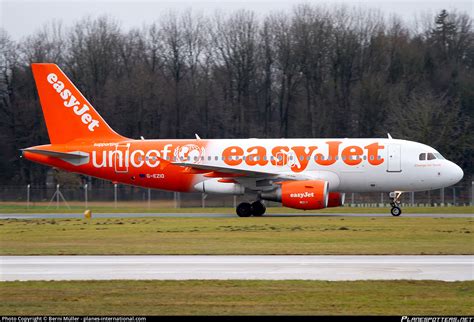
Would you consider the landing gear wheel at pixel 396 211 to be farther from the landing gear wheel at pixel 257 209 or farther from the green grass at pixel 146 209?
the landing gear wheel at pixel 257 209

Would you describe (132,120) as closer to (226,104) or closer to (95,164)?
(226,104)

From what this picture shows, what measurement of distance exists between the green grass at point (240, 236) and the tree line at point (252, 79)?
3574cm

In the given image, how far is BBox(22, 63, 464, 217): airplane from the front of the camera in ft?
127

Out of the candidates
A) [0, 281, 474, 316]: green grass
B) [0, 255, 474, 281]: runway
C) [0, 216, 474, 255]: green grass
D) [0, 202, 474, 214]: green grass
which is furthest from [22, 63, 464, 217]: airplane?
[0, 281, 474, 316]: green grass

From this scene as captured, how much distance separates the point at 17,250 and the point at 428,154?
825 inches

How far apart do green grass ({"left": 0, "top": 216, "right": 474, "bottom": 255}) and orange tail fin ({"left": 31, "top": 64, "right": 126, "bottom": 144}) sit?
274 inches

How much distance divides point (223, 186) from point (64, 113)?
867 centimetres

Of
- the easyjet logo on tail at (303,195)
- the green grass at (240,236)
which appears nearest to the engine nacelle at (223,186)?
the green grass at (240,236)

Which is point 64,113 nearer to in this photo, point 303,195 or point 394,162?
point 303,195

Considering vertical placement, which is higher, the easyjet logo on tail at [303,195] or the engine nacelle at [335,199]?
the easyjet logo on tail at [303,195]

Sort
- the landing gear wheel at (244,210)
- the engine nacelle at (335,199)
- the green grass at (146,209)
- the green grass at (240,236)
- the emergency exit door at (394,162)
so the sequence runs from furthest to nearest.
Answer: the green grass at (146,209) < the engine nacelle at (335,199) < the landing gear wheel at (244,210) < the emergency exit door at (394,162) < the green grass at (240,236)

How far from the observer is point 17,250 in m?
23.6

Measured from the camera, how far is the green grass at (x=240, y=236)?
23156mm

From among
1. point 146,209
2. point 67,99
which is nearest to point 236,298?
point 67,99
